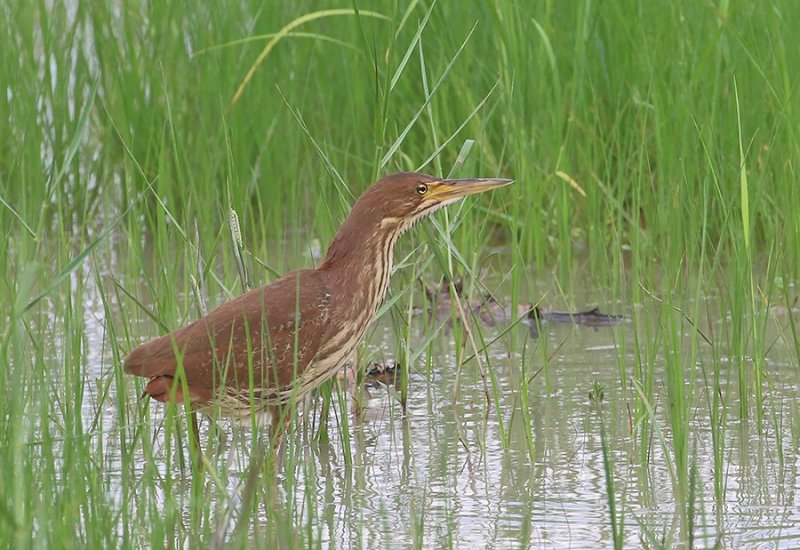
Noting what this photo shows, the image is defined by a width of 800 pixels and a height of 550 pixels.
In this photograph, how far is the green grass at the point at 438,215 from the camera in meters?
4.23

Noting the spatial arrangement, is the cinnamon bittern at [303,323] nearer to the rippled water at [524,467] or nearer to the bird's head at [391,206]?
the bird's head at [391,206]

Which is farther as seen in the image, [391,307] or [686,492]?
[391,307]

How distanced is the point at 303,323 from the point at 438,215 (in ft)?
3.59

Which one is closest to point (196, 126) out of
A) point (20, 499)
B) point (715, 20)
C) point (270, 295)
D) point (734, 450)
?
point (715, 20)

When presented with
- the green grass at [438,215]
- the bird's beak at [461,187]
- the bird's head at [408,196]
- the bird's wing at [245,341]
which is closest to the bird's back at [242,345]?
the bird's wing at [245,341]

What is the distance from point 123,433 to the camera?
3766 millimetres

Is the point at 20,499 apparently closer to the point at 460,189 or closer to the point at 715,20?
the point at 460,189

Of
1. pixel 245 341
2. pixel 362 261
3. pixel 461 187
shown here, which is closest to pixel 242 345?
pixel 245 341

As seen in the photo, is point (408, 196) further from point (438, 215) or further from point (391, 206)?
point (438, 215)

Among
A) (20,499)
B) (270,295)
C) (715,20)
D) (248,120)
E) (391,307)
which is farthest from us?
(248,120)

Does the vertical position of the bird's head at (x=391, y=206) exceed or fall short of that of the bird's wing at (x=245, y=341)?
it exceeds it

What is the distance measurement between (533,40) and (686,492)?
281cm

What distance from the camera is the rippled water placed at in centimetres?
383

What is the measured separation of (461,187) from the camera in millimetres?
4652
